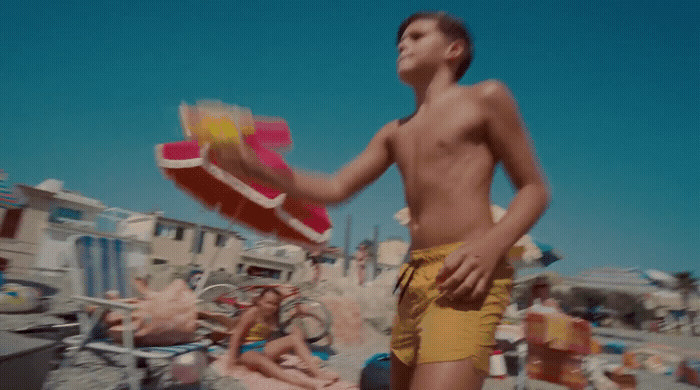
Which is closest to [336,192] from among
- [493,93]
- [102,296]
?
[493,93]

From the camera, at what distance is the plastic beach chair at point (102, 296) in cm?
338

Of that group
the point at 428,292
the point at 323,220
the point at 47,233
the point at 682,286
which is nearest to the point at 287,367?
the point at 323,220

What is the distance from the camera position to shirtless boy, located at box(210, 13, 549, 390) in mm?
1101

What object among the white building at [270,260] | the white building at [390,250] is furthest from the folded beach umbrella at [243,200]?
the white building at [390,250]

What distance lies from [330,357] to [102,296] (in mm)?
3371

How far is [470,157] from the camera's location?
1.26 metres

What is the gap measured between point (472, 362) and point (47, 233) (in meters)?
17.8

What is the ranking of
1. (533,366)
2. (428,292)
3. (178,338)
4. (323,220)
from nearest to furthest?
(428,292)
(178,338)
(533,366)
(323,220)

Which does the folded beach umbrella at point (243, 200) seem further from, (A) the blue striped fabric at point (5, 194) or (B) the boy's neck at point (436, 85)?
(A) the blue striped fabric at point (5, 194)

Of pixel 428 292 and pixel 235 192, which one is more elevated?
pixel 235 192

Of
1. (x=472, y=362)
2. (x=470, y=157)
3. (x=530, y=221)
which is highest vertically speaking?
(x=470, y=157)

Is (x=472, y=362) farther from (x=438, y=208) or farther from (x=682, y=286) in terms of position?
(x=682, y=286)

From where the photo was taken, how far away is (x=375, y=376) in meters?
4.14

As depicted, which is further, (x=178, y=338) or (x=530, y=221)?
(x=178, y=338)
